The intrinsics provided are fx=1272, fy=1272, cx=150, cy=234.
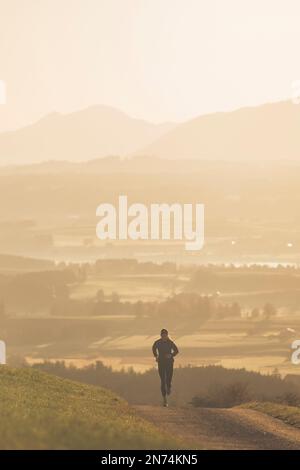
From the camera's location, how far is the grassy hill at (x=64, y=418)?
1001 inches

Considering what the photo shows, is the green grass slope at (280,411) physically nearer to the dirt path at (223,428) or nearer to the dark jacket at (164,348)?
the dirt path at (223,428)

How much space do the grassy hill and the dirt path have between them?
1046 mm

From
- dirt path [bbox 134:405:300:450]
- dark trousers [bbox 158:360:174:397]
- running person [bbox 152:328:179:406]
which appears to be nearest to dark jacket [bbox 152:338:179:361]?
running person [bbox 152:328:179:406]

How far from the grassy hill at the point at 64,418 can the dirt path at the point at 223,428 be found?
1046mm

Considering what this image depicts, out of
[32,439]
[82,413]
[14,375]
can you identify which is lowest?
[32,439]

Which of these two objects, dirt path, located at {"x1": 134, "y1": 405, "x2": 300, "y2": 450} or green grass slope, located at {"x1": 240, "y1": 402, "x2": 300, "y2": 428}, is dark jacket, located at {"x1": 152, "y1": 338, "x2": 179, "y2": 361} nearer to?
dirt path, located at {"x1": 134, "y1": 405, "x2": 300, "y2": 450}

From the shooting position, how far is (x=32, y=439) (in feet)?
81.6

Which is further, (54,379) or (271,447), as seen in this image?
(54,379)

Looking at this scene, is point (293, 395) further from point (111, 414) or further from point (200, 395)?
point (111, 414)

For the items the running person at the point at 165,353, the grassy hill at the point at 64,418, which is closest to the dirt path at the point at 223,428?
the grassy hill at the point at 64,418

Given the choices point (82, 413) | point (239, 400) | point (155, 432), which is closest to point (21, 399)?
point (82, 413)

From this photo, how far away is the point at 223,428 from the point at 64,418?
10690 mm
